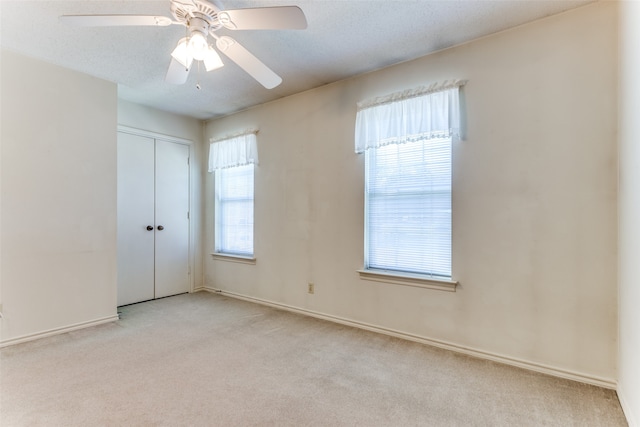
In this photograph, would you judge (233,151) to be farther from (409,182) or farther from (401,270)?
(401,270)

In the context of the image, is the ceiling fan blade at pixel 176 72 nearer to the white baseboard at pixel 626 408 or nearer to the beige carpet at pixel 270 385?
the beige carpet at pixel 270 385

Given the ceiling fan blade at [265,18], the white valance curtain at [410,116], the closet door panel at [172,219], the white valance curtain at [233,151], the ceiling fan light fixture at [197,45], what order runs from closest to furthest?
the ceiling fan blade at [265,18] → the ceiling fan light fixture at [197,45] → the white valance curtain at [410,116] → the white valance curtain at [233,151] → the closet door panel at [172,219]

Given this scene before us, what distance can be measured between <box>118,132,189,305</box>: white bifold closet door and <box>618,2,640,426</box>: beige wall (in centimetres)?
466

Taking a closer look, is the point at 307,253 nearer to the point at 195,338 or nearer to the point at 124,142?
the point at 195,338

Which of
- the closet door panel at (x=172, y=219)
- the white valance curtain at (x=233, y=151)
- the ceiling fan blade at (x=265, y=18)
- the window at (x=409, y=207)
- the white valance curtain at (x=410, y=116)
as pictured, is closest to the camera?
the ceiling fan blade at (x=265, y=18)

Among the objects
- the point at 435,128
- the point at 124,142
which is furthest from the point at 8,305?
the point at 435,128

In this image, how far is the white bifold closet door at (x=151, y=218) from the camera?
4.00 meters

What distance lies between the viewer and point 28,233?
286 centimetres

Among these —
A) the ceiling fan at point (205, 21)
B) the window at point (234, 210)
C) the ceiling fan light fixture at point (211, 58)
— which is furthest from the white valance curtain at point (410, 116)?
the window at point (234, 210)

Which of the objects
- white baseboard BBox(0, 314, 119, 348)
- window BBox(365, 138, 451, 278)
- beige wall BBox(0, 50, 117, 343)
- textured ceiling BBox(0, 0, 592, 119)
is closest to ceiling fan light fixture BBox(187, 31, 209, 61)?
textured ceiling BBox(0, 0, 592, 119)

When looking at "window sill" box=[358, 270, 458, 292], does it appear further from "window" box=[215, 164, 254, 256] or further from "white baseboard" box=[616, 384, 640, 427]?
"window" box=[215, 164, 254, 256]

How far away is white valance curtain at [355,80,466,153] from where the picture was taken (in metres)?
2.61

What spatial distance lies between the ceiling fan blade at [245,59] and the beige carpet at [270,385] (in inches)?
82.5

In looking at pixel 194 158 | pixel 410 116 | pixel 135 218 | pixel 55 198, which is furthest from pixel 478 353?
pixel 194 158
